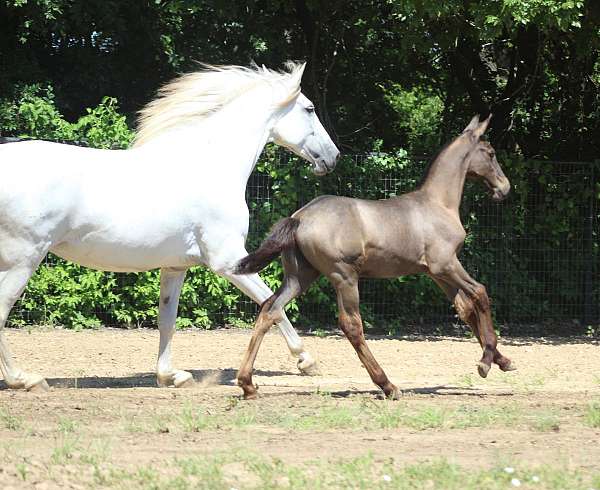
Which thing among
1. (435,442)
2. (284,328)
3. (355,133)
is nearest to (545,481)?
(435,442)

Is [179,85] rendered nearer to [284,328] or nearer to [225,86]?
[225,86]

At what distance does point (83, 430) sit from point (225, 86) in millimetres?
3778

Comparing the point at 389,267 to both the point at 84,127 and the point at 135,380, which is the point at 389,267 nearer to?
the point at 135,380

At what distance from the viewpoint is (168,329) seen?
8789 mm

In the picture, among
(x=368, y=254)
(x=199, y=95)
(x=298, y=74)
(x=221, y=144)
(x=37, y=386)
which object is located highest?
(x=298, y=74)

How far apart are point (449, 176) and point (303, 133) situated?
159 cm

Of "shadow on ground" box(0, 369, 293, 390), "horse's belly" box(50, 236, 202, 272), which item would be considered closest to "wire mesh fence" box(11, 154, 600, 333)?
"shadow on ground" box(0, 369, 293, 390)

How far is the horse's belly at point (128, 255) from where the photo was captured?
8.09 metres

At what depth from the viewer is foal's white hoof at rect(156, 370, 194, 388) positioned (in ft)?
28.1

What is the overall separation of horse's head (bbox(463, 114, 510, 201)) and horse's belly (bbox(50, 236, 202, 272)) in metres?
2.28

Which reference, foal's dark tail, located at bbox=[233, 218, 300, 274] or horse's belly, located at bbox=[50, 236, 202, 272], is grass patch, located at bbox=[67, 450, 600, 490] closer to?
foal's dark tail, located at bbox=[233, 218, 300, 274]

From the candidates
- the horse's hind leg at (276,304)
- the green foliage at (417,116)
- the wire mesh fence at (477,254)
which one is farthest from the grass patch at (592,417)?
the green foliage at (417,116)

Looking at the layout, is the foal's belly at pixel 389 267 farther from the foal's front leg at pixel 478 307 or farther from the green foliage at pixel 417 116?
the green foliage at pixel 417 116

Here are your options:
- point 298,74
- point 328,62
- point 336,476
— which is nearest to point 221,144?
point 298,74
